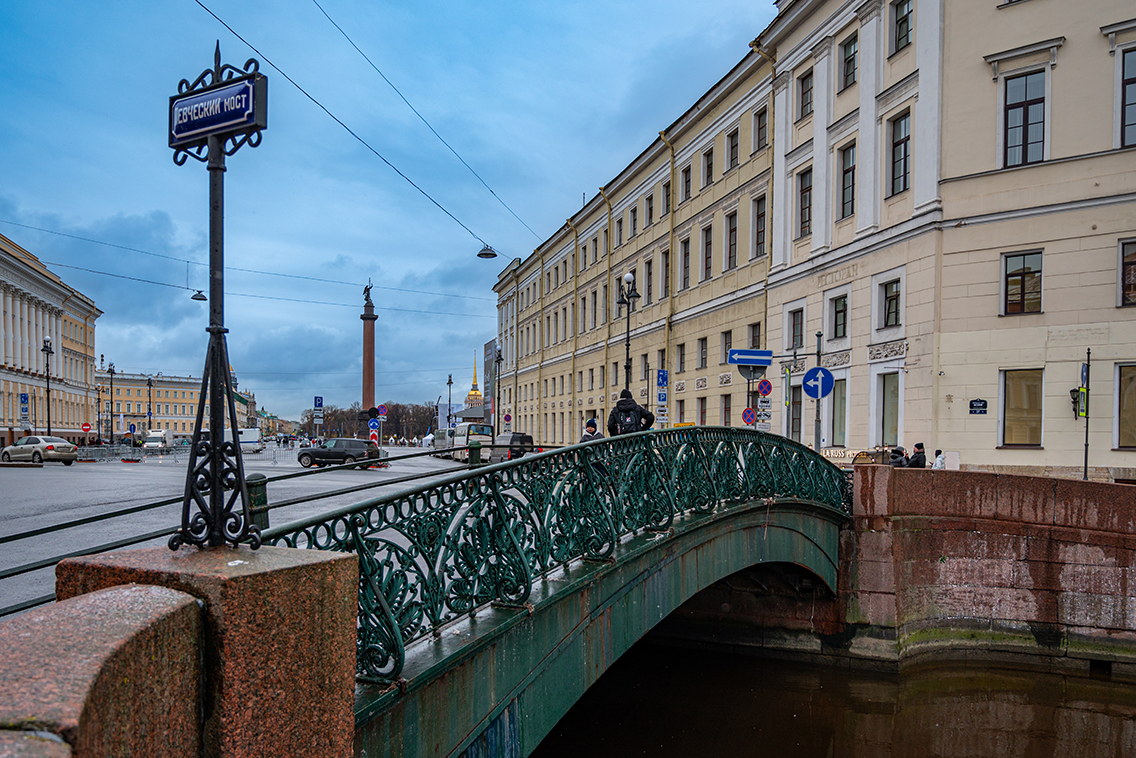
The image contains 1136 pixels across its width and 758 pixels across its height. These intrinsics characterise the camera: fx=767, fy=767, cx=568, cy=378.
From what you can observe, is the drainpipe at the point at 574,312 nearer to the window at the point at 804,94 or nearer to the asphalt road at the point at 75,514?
the window at the point at 804,94

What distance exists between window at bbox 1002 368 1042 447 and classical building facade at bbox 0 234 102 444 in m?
53.1

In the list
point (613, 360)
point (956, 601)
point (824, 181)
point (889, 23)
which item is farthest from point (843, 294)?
point (613, 360)

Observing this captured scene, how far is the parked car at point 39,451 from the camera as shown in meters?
33.6

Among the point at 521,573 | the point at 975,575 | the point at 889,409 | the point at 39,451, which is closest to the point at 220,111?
the point at 521,573

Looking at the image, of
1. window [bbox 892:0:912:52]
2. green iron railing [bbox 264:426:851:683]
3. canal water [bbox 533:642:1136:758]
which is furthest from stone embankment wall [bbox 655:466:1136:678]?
window [bbox 892:0:912:52]

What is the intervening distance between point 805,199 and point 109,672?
25.4m

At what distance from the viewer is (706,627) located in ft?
44.2

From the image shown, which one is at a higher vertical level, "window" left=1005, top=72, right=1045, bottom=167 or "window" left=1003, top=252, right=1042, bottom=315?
"window" left=1005, top=72, right=1045, bottom=167

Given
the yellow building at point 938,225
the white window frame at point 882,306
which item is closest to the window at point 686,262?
the yellow building at point 938,225

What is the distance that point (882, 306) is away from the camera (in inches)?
811

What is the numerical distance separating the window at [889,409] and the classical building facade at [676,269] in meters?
6.76

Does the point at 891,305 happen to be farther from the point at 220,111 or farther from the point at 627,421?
the point at 220,111

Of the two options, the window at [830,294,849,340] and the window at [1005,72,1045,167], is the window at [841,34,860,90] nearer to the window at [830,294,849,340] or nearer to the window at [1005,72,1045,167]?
the window at [1005,72,1045,167]

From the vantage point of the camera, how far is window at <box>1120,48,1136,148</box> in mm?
16609
